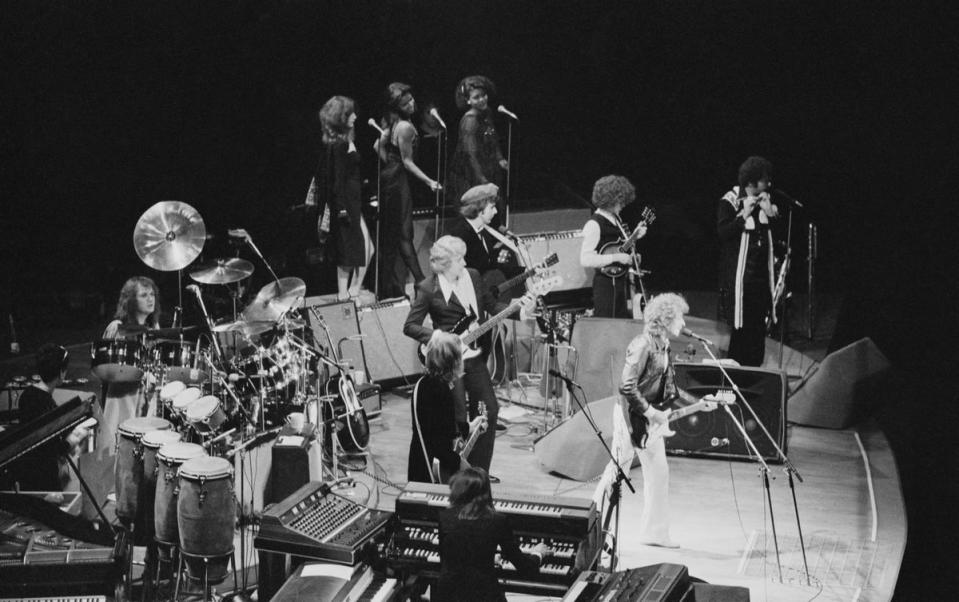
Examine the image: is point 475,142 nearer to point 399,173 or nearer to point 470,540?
point 399,173

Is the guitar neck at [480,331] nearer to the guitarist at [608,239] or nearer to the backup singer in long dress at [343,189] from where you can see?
the guitarist at [608,239]

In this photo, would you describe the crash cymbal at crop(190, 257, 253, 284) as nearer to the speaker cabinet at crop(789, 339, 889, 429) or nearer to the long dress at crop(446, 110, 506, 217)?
the long dress at crop(446, 110, 506, 217)

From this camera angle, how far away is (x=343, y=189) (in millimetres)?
11023

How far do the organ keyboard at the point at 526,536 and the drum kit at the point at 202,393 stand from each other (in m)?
1.08

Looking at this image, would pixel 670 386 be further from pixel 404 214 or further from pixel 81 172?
pixel 81 172

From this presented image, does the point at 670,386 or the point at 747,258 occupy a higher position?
the point at 747,258

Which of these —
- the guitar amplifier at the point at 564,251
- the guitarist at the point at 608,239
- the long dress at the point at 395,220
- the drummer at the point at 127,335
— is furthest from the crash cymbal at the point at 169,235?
the guitar amplifier at the point at 564,251

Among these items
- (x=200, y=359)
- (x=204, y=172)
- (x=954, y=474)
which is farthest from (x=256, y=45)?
(x=954, y=474)

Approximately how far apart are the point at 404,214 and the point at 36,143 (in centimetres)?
383

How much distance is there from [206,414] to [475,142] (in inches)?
199

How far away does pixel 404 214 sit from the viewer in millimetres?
11609

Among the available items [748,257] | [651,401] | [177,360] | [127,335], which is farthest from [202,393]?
[748,257]

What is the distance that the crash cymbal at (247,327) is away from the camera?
856cm

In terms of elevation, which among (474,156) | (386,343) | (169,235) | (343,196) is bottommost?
(386,343)
